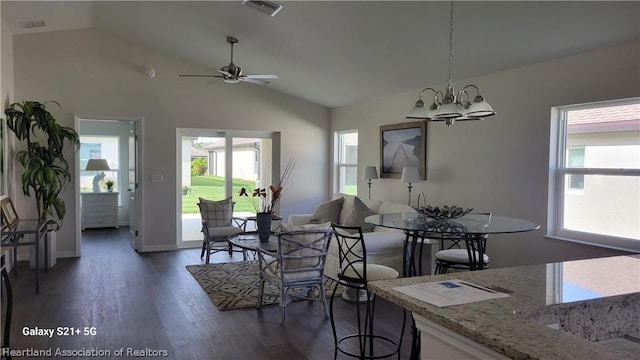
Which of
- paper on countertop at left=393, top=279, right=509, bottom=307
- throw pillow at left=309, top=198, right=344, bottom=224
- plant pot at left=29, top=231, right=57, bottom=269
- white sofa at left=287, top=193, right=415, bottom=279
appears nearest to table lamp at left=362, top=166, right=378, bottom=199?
throw pillow at left=309, top=198, right=344, bottom=224

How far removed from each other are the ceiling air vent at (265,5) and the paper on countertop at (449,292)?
11.8 ft

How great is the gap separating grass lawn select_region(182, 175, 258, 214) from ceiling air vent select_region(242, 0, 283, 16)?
3.81 m

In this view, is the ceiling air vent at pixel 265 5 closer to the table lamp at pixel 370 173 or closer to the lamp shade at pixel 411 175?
the lamp shade at pixel 411 175

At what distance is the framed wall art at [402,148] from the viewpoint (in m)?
5.84

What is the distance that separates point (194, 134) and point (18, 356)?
185 inches

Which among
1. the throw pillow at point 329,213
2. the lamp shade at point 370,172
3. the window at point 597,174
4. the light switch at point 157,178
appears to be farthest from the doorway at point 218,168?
the window at point 597,174

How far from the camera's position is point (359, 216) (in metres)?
5.83

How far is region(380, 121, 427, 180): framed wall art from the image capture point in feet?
19.2

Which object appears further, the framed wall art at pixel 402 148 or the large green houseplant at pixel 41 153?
the framed wall art at pixel 402 148

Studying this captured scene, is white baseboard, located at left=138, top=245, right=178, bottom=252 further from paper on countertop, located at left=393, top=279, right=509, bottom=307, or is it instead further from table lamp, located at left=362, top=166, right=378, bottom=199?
paper on countertop, located at left=393, top=279, right=509, bottom=307

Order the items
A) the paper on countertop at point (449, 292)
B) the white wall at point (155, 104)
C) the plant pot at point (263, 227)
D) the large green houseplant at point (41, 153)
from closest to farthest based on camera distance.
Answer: the paper on countertop at point (449, 292), the plant pot at point (263, 227), the large green houseplant at point (41, 153), the white wall at point (155, 104)

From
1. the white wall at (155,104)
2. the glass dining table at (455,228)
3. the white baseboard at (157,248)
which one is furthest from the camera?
the white baseboard at (157,248)

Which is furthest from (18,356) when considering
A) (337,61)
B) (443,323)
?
(337,61)

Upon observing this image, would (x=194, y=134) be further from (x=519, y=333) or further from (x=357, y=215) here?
(x=519, y=333)
